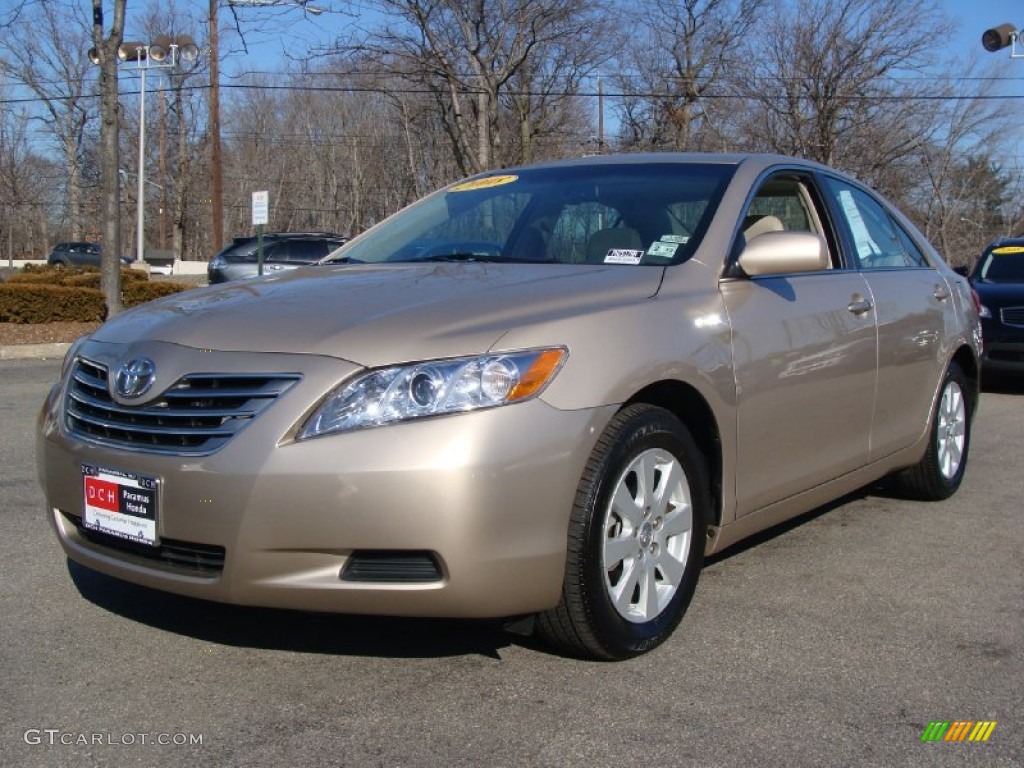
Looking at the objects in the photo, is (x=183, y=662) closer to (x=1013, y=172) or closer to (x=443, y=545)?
(x=443, y=545)

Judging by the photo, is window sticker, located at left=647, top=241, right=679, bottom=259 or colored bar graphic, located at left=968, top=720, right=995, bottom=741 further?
window sticker, located at left=647, top=241, right=679, bottom=259

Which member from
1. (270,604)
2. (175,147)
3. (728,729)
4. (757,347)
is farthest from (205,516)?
(175,147)

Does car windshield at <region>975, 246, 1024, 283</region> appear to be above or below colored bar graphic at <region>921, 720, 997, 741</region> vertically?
above

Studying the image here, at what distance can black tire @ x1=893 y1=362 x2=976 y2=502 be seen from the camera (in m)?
5.42

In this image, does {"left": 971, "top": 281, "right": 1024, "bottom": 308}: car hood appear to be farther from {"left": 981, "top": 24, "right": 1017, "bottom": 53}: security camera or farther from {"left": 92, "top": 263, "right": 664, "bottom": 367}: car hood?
{"left": 981, "top": 24, "right": 1017, "bottom": 53}: security camera

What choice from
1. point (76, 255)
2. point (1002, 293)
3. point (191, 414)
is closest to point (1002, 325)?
point (1002, 293)

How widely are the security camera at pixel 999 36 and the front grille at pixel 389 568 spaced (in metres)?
22.8

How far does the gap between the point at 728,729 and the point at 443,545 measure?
0.91 metres

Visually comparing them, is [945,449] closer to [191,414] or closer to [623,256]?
[623,256]

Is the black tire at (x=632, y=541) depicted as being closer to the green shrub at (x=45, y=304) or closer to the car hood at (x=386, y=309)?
the car hood at (x=386, y=309)

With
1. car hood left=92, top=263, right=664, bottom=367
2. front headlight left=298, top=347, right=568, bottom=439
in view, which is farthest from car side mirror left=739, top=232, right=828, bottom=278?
front headlight left=298, top=347, right=568, bottom=439

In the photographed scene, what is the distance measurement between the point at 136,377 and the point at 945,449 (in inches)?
165

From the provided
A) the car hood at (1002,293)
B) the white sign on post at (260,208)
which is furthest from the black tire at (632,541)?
the white sign on post at (260,208)

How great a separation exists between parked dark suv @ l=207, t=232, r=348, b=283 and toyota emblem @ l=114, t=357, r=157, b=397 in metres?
16.8
